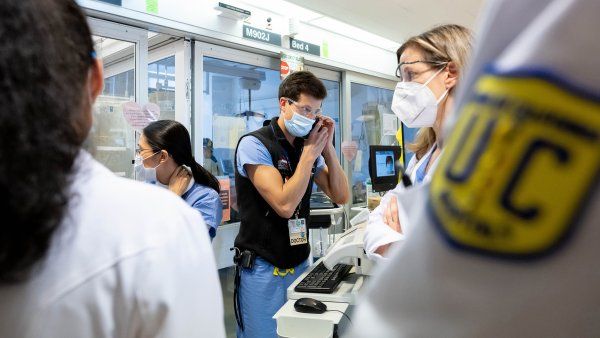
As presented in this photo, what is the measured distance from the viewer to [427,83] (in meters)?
1.31

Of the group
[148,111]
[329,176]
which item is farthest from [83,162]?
[148,111]

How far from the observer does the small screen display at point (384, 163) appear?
3.33 m

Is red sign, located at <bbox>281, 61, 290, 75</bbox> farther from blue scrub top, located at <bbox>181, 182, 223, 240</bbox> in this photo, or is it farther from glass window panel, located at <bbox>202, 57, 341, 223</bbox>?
blue scrub top, located at <bbox>181, 182, 223, 240</bbox>

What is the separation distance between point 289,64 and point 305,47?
294 mm

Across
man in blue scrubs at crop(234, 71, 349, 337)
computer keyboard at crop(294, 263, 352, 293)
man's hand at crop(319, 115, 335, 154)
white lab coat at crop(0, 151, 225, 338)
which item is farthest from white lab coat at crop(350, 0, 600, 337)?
man's hand at crop(319, 115, 335, 154)

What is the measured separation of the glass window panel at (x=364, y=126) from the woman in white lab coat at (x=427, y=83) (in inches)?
119

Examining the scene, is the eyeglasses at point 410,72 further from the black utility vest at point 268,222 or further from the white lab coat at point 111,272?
the white lab coat at point 111,272

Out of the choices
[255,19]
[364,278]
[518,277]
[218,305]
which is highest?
[255,19]

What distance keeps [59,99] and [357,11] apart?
340 centimetres

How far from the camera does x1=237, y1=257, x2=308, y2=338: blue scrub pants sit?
1.75 metres

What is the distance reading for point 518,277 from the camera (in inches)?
10.4

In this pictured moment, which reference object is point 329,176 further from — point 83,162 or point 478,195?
point 478,195

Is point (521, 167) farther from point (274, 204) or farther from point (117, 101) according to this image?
point (117, 101)

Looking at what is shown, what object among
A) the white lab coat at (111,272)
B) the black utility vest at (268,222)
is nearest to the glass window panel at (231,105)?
the black utility vest at (268,222)
